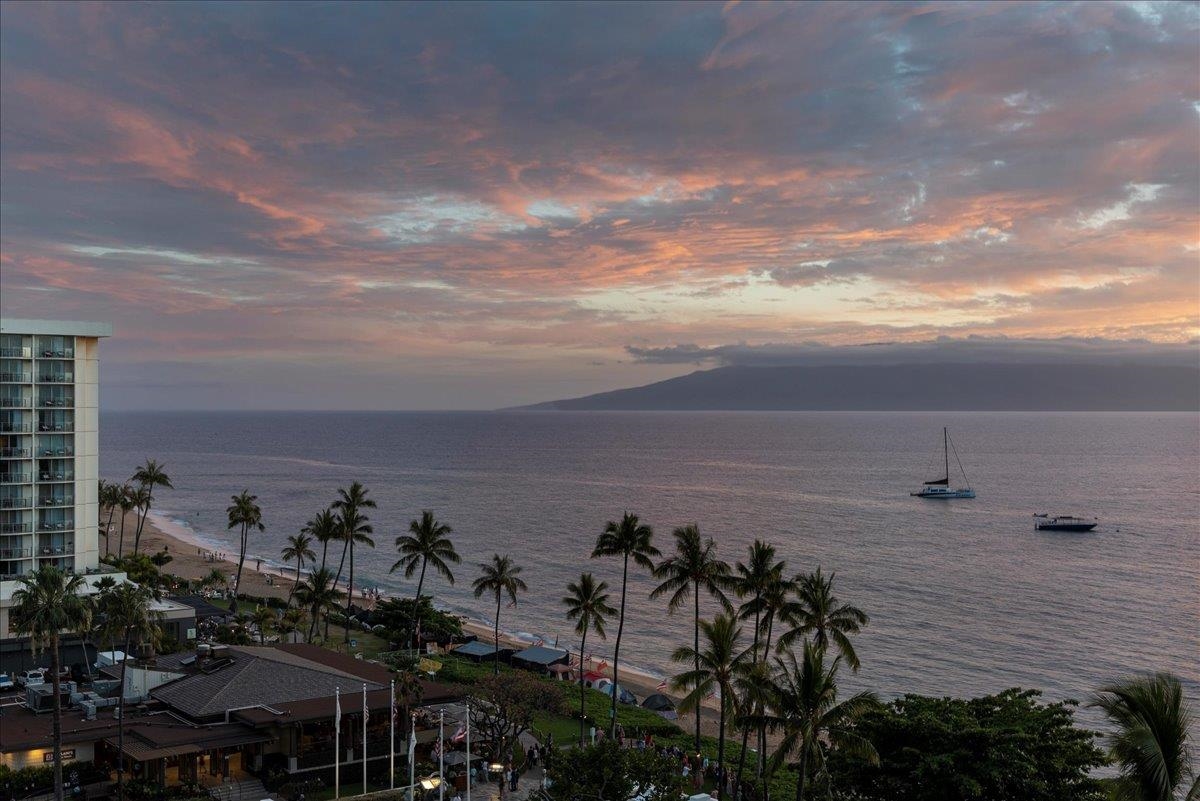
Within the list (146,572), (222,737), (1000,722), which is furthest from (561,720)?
(146,572)

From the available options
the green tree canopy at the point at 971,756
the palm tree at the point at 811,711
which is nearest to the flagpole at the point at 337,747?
the palm tree at the point at 811,711

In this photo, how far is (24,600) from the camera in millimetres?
40000

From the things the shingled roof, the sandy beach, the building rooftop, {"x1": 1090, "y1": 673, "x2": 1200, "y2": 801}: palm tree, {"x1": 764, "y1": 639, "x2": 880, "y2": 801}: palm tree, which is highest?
the building rooftop

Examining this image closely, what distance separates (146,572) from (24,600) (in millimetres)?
42791

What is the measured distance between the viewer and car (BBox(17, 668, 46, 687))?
53.2 m

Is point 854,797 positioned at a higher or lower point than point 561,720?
higher

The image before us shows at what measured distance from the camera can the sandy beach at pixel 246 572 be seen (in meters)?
71.6

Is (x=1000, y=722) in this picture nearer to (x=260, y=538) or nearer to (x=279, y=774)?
(x=279, y=774)

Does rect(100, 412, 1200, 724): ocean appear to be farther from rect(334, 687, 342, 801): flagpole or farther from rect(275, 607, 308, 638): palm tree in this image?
rect(334, 687, 342, 801): flagpole

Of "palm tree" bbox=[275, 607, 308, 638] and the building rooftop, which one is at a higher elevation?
the building rooftop

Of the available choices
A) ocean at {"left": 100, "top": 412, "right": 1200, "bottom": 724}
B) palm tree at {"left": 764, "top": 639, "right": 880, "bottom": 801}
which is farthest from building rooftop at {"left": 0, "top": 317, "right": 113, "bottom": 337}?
palm tree at {"left": 764, "top": 639, "right": 880, "bottom": 801}

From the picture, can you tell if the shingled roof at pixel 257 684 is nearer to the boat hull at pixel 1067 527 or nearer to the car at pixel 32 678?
the car at pixel 32 678

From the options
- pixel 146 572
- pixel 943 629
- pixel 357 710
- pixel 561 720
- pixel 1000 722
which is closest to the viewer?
pixel 1000 722

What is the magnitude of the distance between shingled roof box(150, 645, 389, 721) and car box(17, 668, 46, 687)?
1106 cm
